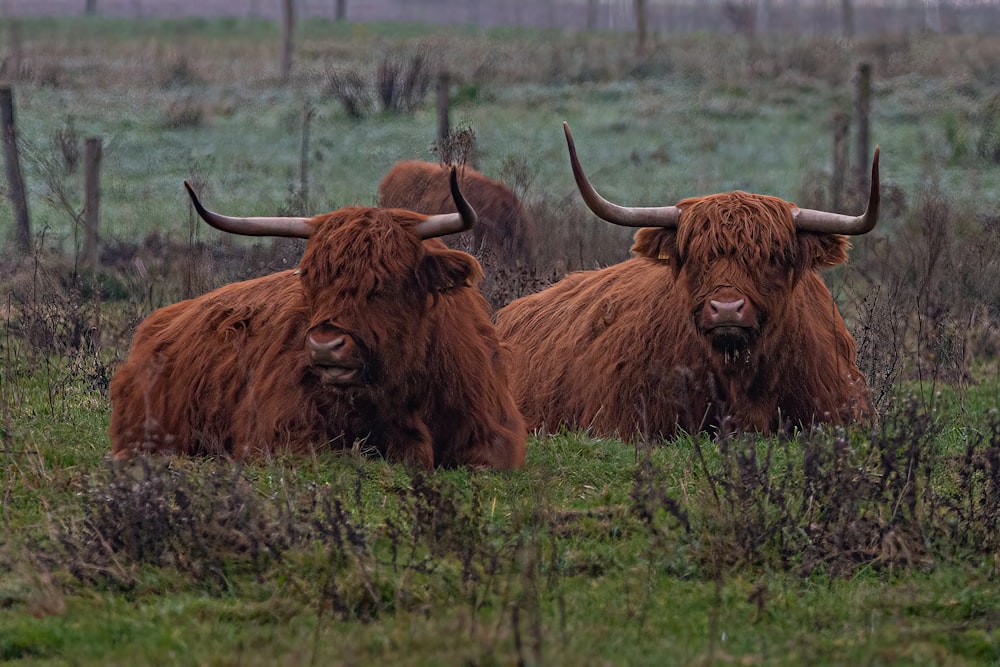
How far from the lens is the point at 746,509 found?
511 centimetres

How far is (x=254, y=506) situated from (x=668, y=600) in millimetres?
1432

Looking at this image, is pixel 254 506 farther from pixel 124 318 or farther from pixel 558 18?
pixel 558 18

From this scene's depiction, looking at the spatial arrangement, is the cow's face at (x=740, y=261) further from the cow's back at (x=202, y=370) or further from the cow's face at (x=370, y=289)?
the cow's back at (x=202, y=370)

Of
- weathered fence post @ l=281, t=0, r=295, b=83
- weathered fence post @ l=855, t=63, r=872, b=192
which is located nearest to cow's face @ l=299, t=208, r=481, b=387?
weathered fence post @ l=855, t=63, r=872, b=192

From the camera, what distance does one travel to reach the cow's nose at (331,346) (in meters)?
5.79

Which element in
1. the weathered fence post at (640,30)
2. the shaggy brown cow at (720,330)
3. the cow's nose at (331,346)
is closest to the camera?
the cow's nose at (331,346)

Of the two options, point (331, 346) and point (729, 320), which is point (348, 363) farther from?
point (729, 320)

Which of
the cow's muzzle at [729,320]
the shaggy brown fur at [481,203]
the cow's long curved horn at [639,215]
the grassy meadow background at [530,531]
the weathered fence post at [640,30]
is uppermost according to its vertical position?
the weathered fence post at [640,30]

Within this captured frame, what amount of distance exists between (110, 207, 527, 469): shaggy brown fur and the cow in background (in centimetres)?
399

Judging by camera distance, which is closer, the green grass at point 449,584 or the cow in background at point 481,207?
the green grass at point 449,584

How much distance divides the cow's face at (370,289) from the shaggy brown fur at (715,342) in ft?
4.05

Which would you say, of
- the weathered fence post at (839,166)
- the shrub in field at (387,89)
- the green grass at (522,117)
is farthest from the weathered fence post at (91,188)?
the shrub in field at (387,89)

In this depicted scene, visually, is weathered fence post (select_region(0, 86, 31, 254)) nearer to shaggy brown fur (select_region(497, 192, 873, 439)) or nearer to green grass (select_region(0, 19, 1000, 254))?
green grass (select_region(0, 19, 1000, 254))

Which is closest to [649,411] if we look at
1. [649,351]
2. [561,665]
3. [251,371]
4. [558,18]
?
[649,351]
